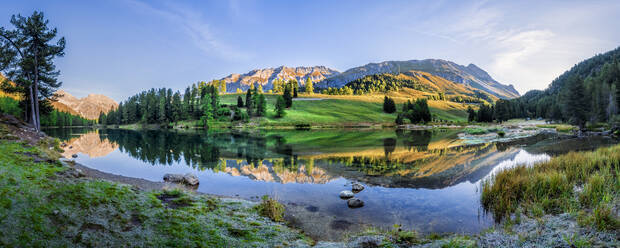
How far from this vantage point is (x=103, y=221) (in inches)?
263

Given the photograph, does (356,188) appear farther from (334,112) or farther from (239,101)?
(334,112)

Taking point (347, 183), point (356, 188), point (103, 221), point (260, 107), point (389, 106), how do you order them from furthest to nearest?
point (389, 106) < point (260, 107) < point (347, 183) < point (356, 188) < point (103, 221)

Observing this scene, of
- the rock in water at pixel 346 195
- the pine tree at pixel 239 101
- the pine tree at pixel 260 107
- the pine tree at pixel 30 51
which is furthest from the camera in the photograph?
the pine tree at pixel 239 101

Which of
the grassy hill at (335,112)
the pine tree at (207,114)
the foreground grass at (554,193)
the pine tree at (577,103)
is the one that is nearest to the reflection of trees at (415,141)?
the foreground grass at (554,193)

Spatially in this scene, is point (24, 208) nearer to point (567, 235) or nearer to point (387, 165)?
point (567, 235)

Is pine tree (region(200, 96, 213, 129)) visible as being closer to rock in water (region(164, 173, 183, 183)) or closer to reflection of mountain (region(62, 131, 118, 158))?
reflection of mountain (region(62, 131, 118, 158))

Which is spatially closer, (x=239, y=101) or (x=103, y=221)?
(x=103, y=221)

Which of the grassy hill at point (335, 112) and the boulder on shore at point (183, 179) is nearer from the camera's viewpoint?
the boulder on shore at point (183, 179)

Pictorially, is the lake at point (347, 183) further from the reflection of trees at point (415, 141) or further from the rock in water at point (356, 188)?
Answer: the reflection of trees at point (415, 141)

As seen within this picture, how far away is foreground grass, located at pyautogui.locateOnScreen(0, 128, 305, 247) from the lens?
545 cm

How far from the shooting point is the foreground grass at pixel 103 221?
17.9 ft

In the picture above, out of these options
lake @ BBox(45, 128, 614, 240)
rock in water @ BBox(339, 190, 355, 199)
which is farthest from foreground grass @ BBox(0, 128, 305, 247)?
rock in water @ BBox(339, 190, 355, 199)

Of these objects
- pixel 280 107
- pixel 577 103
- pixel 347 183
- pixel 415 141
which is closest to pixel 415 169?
pixel 347 183

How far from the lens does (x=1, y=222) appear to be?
5.11 metres
